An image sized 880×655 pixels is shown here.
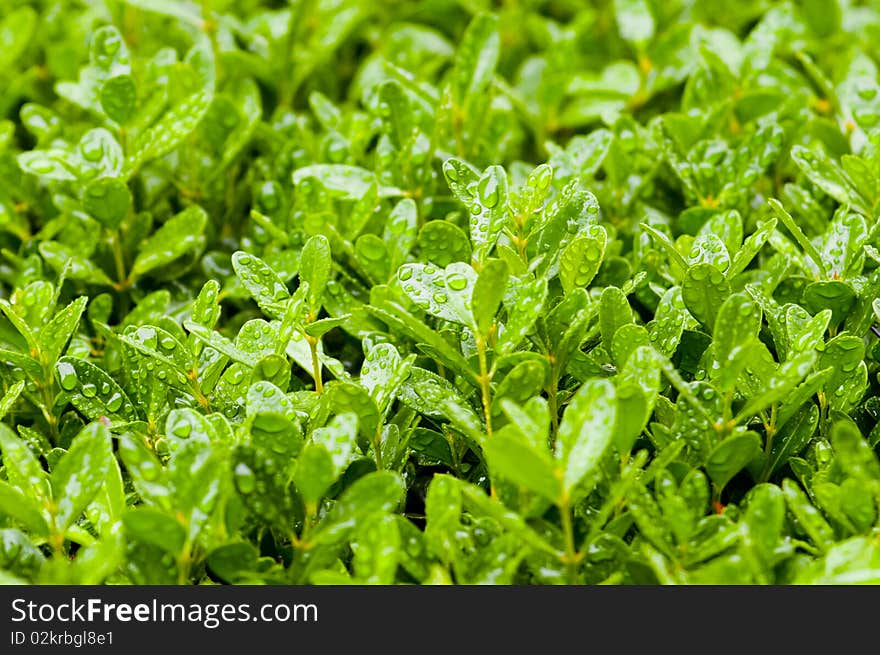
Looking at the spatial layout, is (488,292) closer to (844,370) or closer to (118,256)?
(844,370)

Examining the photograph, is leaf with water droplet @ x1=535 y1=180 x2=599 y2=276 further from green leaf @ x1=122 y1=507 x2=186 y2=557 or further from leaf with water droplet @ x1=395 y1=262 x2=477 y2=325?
green leaf @ x1=122 y1=507 x2=186 y2=557

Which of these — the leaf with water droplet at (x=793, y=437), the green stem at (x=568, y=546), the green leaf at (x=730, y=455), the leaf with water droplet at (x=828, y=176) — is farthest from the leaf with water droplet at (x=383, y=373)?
the leaf with water droplet at (x=828, y=176)

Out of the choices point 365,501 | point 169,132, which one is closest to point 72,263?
point 169,132

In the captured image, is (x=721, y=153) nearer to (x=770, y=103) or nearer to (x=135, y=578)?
(x=770, y=103)

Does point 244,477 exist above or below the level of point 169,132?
below

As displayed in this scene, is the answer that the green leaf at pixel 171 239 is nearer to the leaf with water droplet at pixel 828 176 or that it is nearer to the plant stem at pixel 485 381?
the plant stem at pixel 485 381

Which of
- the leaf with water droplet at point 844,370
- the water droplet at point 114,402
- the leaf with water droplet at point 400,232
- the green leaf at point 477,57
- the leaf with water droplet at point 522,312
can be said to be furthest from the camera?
the green leaf at point 477,57

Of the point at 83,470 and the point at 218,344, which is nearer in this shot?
the point at 83,470

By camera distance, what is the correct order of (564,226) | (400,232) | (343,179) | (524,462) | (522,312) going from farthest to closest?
1. (343,179)
2. (400,232)
3. (564,226)
4. (522,312)
5. (524,462)
